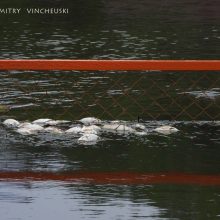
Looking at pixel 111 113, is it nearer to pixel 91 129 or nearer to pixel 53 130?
pixel 91 129

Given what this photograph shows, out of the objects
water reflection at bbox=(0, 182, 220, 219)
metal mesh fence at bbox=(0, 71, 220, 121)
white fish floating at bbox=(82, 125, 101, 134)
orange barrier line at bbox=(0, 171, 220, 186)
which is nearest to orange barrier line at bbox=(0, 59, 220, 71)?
white fish floating at bbox=(82, 125, 101, 134)

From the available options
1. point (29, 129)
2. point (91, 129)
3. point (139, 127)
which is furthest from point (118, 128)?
point (29, 129)

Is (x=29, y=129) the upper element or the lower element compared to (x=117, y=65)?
lower

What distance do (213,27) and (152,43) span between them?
3822 mm

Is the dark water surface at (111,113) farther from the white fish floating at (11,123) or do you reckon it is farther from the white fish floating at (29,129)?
the white fish floating at (11,123)

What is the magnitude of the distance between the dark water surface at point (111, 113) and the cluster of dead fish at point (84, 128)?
15cm

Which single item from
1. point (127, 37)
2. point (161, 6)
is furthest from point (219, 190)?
point (161, 6)

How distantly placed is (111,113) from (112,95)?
1368 mm

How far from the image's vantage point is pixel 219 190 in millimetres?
6891

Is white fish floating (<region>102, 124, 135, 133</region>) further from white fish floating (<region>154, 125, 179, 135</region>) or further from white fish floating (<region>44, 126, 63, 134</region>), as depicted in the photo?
white fish floating (<region>44, 126, 63, 134</region>)

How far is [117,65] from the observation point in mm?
8852

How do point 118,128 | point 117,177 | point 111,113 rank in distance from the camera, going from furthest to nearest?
point 111,113 → point 118,128 → point 117,177

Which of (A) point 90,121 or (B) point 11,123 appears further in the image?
(A) point 90,121

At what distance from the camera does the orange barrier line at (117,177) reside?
7172 millimetres
